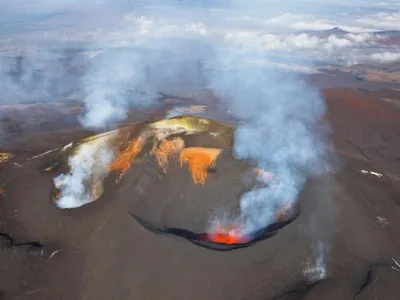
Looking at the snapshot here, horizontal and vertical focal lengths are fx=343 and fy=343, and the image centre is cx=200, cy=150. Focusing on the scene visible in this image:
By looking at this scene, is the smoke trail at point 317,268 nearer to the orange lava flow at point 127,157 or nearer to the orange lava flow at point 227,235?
the orange lava flow at point 227,235

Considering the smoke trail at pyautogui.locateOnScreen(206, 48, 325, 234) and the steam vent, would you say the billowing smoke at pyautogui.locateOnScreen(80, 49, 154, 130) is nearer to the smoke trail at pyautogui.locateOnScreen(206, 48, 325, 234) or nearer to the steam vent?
the smoke trail at pyautogui.locateOnScreen(206, 48, 325, 234)

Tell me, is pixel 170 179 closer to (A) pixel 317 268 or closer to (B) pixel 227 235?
(B) pixel 227 235

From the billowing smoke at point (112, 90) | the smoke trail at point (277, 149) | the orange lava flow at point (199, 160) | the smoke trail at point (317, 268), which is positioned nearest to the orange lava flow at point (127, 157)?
the orange lava flow at point (199, 160)

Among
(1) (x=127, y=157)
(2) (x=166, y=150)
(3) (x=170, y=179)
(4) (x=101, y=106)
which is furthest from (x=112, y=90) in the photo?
(3) (x=170, y=179)

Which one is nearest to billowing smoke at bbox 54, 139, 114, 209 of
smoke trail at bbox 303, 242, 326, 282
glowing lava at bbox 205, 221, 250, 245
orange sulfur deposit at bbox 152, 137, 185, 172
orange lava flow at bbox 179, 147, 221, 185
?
orange sulfur deposit at bbox 152, 137, 185, 172

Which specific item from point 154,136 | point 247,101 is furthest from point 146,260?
point 247,101
